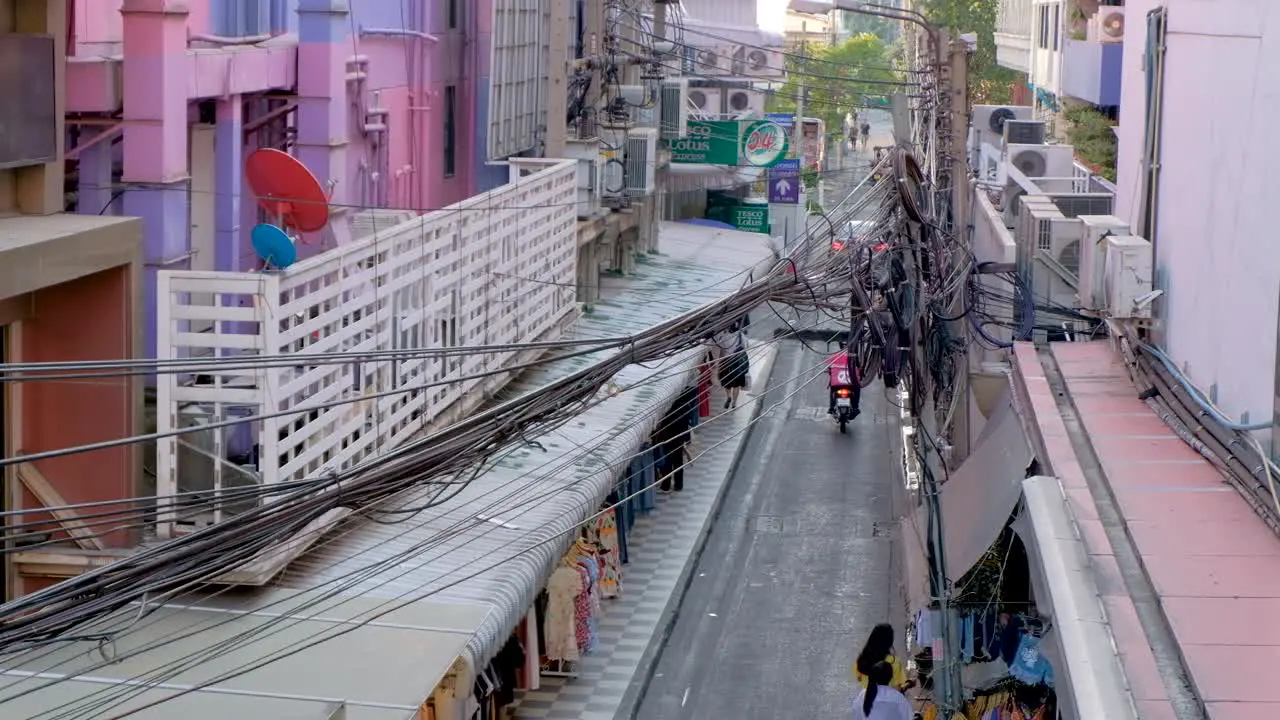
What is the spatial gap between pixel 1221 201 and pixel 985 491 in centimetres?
263

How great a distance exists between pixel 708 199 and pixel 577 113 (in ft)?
52.0

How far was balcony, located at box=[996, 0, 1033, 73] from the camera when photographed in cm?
3878

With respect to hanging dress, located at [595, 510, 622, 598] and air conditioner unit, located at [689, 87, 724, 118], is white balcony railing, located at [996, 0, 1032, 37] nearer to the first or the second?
air conditioner unit, located at [689, 87, 724, 118]

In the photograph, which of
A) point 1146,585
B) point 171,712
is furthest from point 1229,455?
point 171,712

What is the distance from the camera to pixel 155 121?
1116cm

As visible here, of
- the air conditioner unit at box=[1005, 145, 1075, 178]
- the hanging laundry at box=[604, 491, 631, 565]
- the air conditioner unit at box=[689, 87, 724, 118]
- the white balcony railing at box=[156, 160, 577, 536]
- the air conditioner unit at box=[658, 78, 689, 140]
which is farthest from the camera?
the air conditioner unit at box=[689, 87, 724, 118]

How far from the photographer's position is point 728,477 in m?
22.0

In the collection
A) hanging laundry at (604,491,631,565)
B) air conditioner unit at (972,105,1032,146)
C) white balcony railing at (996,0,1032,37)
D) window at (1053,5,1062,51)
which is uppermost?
white balcony railing at (996,0,1032,37)

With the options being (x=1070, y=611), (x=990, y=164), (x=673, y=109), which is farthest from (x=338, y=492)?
(x=673, y=109)

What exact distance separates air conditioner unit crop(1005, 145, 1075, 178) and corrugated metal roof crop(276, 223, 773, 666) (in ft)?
18.5

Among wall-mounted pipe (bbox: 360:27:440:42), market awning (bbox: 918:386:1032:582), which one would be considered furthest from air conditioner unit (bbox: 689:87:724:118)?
market awning (bbox: 918:386:1032:582)

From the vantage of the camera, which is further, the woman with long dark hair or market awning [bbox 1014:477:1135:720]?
the woman with long dark hair

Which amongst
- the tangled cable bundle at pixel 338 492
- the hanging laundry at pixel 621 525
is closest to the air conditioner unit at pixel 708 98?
the hanging laundry at pixel 621 525

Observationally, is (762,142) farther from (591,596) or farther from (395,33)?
(591,596)
